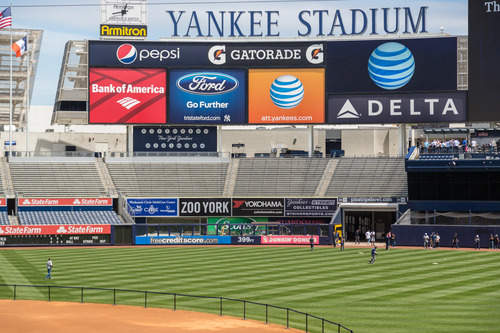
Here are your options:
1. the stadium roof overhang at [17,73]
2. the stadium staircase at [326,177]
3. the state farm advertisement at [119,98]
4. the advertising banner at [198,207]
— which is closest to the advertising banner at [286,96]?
the stadium staircase at [326,177]

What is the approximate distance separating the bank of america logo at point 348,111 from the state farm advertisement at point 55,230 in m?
27.1

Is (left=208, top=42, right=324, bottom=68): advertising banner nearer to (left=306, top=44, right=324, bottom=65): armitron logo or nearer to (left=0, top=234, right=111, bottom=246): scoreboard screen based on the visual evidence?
(left=306, top=44, right=324, bottom=65): armitron logo

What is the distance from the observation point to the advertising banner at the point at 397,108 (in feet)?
201

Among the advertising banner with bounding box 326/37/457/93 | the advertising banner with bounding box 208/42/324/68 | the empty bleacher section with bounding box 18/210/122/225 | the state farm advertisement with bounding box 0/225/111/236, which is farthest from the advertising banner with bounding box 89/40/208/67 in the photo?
the state farm advertisement with bounding box 0/225/111/236

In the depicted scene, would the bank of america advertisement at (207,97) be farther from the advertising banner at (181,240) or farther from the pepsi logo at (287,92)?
the advertising banner at (181,240)

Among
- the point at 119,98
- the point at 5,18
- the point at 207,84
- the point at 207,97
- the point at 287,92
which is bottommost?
the point at 119,98

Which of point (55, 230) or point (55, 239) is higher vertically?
point (55, 230)

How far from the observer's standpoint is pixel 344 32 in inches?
2537

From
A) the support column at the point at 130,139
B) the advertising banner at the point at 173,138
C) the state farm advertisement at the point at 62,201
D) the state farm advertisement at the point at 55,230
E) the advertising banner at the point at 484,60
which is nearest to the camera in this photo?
the state farm advertisement at the point at 55,230

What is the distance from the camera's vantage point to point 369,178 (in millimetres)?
62531

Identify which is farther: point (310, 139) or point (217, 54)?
point (310, 139)

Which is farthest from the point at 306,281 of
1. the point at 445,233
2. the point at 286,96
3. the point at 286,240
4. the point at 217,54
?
the point at 217,54

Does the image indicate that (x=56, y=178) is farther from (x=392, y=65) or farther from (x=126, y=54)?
(x=392, y=65)

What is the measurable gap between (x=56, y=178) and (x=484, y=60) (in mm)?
44350
